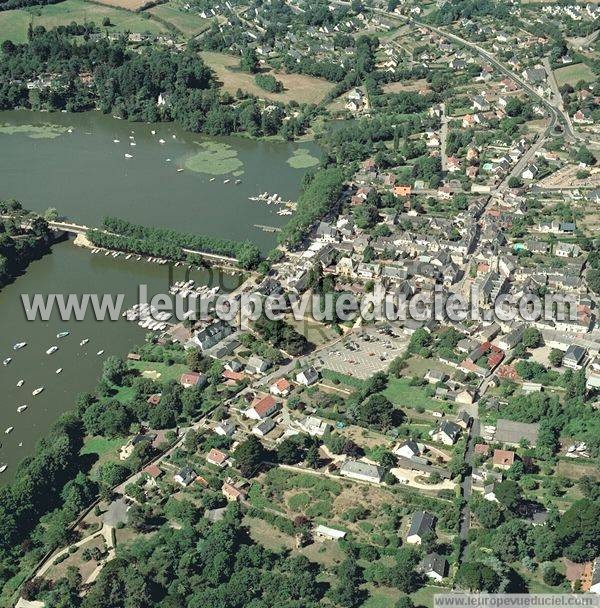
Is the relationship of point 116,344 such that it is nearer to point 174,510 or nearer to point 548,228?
point 174,510

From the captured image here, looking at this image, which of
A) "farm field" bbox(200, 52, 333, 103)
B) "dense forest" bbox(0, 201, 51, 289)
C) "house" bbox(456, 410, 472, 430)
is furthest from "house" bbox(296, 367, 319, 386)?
"farm field" bbox(200, 52, 333, 103)

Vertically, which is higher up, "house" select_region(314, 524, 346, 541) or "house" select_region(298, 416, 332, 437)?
"house" select_region(298, 416, 332, 437)

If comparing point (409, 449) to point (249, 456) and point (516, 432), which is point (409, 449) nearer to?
point (516, 432)

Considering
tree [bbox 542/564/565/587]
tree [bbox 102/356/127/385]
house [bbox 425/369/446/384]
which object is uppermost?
tree [bbox 102/356/127/385]

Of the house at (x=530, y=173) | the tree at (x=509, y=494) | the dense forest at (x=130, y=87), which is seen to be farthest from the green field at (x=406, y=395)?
the dense forest at (x=130, y=87)

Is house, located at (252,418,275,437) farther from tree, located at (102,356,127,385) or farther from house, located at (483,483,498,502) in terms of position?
house, located at (483,483,498,502)

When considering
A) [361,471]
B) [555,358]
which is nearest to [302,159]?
[555,358]
